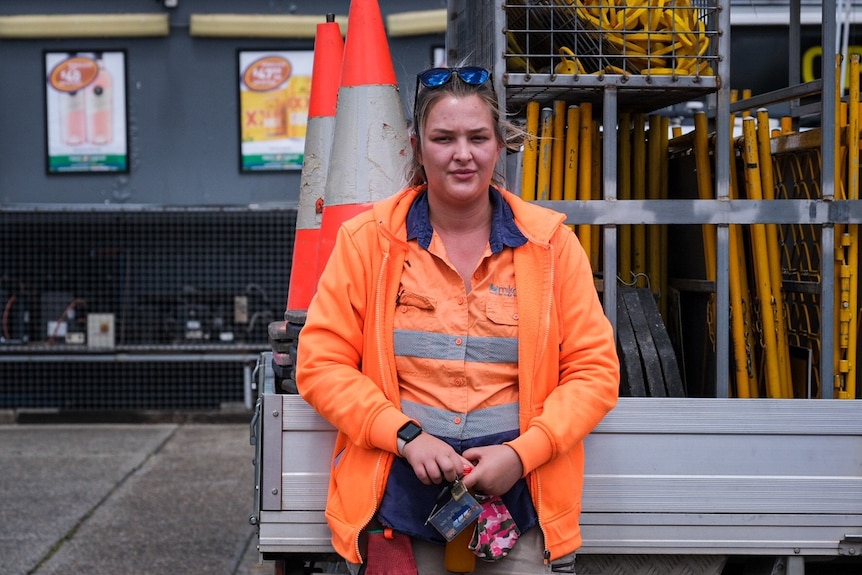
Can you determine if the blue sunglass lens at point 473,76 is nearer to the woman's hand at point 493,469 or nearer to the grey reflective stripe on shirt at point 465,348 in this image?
the grey reflective stripe on shirt at point 465,348

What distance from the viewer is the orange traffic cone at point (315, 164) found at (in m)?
4.36


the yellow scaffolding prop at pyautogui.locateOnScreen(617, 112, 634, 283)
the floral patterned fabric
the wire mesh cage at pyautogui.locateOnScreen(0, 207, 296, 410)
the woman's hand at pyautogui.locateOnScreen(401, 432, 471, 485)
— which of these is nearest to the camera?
the woman's hand at pyautogui.locateOnScreen(401, 432, 471, 485)

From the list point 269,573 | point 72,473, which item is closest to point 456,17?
point 269,573

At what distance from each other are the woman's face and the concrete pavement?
3862 millimetres

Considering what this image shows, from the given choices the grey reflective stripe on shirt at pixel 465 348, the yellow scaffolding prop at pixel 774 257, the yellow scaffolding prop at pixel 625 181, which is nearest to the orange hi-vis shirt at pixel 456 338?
the grey reflective stripe on shirt at pixel 465 348

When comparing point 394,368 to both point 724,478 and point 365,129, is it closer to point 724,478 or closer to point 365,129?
point 724,478

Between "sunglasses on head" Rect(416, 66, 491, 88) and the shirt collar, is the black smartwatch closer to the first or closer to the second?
the shirt collar

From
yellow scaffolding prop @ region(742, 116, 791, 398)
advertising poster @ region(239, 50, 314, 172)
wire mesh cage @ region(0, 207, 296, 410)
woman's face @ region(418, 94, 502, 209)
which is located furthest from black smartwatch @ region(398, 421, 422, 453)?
advertising poster @ region(239, 50, 314, 172)

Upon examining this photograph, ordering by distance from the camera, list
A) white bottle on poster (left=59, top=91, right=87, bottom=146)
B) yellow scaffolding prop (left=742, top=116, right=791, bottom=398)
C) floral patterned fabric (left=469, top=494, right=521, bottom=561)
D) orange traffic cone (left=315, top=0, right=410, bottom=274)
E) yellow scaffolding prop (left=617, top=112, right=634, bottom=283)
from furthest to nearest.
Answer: white bottle on poster (left=59, top=91, right=87, bottom=146)
yellow scaffolding prop (left=617, top=112, right=634, bottom=283)
orange traffic cone (left=315, top=0, right=410, bottom=274)
yellow scaffolding prop (left=742, top=116, right=791, bottom=398)
floral patterned fabric (left=469, top=494, right=521, bottom=561)

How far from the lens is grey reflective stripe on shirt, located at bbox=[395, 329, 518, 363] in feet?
8.14

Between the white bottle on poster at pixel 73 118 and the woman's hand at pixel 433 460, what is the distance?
26.9 ft

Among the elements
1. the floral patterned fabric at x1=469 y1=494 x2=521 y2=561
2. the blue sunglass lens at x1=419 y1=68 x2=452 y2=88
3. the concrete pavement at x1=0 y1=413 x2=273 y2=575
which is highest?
the blue sunglass lens at x1=419 y1=68 x2=452 y2=88

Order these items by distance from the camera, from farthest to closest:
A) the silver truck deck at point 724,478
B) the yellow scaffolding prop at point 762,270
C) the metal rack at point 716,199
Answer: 1. the yellow scaffolding prop at point 762,270
2. the metal rack at point 716,199
3. the silver truck deck at point 724,478

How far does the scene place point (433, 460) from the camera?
7.64 feet
